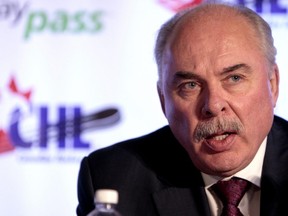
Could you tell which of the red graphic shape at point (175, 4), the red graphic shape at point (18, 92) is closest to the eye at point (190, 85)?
the red graphic shape at point (175, 4)

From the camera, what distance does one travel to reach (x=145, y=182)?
6.13 feet

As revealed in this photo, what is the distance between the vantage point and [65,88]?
2.98 m

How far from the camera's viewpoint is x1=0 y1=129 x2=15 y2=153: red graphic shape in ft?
9.77

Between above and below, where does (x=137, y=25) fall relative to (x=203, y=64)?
above

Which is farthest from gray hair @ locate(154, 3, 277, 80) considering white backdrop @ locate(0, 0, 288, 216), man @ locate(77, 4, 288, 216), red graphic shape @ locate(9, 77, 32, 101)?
red graphic shape @ locate(9, 77, 32, 101)

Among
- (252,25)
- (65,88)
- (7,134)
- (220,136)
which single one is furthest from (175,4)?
(220,136)

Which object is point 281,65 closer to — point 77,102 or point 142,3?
point 142,3

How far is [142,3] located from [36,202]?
103 centimetres

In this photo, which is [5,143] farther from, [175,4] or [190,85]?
[190,85]

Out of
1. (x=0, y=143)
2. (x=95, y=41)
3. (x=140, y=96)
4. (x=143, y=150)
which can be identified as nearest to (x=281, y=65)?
(x=140, y=96)

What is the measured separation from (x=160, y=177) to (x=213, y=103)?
1.20 feet

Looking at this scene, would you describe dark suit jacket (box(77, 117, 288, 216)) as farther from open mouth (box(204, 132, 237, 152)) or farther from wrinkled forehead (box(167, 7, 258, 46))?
wrinkled forehead (box(167, 7, 258, 46))

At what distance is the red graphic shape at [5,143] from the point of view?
9.77 ft

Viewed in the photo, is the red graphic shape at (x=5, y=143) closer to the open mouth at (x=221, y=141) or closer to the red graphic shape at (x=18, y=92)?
the red graphic shape at (x=18, y=92)
